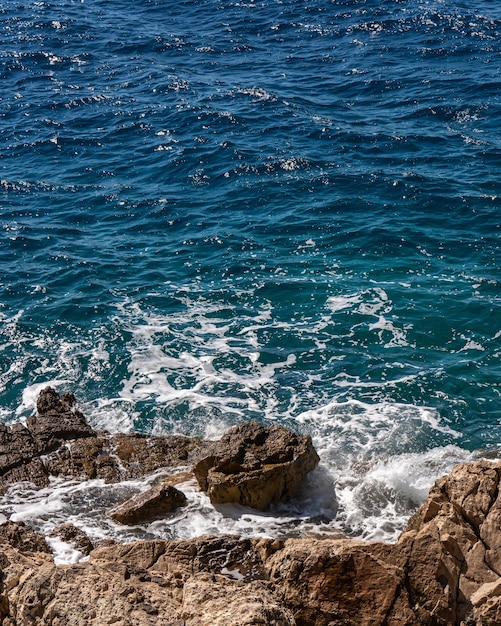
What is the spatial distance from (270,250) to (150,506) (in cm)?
1693

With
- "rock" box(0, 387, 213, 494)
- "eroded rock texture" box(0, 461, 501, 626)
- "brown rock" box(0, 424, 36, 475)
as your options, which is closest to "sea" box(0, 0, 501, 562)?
"rock" box(0, 387, 213, 494)

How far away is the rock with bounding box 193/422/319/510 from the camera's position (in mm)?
21953

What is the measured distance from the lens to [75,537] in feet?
68.8

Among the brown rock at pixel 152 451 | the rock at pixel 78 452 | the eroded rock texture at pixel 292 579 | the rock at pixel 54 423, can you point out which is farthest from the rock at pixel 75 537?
the rock at pixel 54 423

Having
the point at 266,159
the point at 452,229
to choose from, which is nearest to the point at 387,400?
the point at 452,229

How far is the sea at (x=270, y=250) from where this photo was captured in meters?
25.0

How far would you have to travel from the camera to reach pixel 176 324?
106ft

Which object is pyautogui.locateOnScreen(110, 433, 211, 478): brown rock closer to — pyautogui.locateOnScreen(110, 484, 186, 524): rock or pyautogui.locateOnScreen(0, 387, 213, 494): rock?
pyautogui.locateOnScreen(0, 387, 213, 494): rock

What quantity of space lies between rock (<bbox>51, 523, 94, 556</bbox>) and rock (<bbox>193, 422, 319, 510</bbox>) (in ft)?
11.7

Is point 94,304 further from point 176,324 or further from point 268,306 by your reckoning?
point 268,306

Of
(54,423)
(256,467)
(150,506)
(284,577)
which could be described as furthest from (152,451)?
(284,577)

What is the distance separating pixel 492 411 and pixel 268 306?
10408 millimetres

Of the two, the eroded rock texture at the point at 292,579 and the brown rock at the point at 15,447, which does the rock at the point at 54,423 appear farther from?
the eroded rock texture at the point at 292,579

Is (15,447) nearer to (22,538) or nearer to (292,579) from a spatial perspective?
(22,538)
